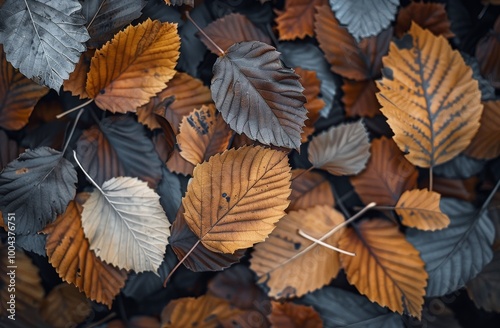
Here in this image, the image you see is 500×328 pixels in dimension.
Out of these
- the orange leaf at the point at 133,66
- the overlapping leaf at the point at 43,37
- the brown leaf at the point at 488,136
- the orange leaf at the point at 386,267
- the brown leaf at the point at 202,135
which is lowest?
the orange leaf at the point at 386,267

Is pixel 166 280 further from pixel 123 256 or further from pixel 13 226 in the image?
pixel 13 226

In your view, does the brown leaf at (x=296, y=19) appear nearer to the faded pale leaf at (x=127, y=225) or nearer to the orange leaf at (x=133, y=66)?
the orange leaf at (x=133, y=66)

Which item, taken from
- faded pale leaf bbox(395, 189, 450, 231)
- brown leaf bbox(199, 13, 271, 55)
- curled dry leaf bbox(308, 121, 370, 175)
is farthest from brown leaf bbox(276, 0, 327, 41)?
faded pale leaf bbox(395, 189, 450, 231)

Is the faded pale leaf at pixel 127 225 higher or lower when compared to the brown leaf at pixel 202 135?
lower

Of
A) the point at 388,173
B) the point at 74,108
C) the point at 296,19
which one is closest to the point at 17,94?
the point at 74,108

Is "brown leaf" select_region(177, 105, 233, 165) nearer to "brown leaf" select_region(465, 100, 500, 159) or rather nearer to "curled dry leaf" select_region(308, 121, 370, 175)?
"curled dry leaf" select_region(308, 121, 370, 175)

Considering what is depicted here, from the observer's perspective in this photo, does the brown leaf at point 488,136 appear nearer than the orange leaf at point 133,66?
No

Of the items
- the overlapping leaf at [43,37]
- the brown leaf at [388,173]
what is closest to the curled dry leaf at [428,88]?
the brown leaf at [388,173]

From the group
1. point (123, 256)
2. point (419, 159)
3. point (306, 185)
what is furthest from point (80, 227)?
point (419, 159)
